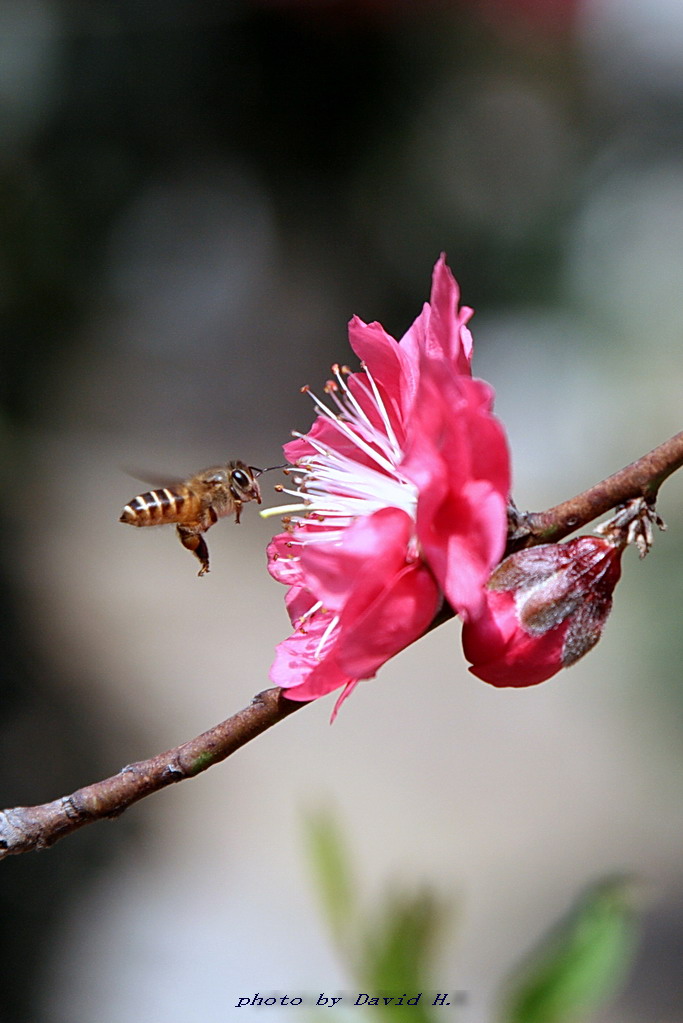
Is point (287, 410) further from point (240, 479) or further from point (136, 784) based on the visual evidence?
point (136, 784)

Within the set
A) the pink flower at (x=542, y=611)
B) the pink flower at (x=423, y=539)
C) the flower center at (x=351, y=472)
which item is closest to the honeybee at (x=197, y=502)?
the flower center at (x=351, y=472)

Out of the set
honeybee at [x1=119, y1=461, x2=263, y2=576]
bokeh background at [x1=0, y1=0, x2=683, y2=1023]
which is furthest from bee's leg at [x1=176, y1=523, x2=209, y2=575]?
bokeh background at [x1=0, y1=0, x2=683, y2=1023]

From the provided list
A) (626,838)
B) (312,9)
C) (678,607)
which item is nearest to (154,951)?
(626,838)

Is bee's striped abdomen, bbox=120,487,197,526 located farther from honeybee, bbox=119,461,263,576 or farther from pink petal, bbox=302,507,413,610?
pink petal, bbox=302,507,413,610

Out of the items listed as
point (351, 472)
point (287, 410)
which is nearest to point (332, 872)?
point (351, 472)

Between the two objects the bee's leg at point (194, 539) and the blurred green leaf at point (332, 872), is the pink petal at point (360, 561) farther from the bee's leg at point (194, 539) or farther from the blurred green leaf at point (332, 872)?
the bee's leg at point (194, 539)

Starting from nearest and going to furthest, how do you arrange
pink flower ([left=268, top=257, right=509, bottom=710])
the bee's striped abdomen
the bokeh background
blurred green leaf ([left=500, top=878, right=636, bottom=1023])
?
pink flower ([left=268, top=257, right=509, bottom=710]) → blurred green leaf ([left=500, top=878, right=636, bottom=1023]) → the bee's striped abdomen → the bokeh background
